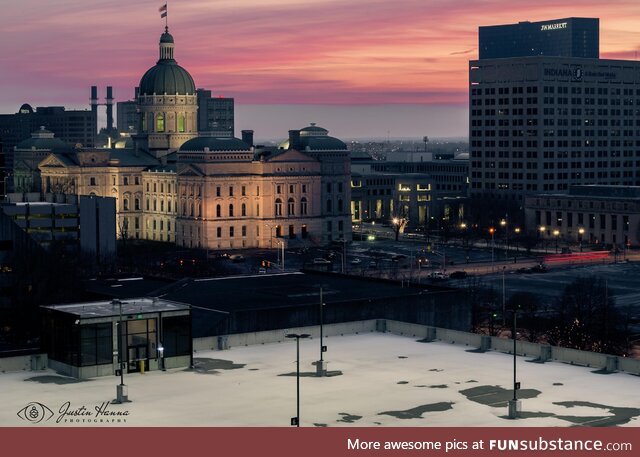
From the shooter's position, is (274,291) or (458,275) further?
(458,275)

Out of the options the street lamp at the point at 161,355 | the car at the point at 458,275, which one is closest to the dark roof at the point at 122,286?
the street lamp at the point at 161,355

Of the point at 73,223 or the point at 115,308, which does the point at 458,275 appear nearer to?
the point at 73,223

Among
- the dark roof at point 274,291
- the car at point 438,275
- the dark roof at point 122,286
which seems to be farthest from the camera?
the car at point 438,275

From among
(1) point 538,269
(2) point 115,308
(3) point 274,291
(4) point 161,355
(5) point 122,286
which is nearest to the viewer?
(4) point 161,355

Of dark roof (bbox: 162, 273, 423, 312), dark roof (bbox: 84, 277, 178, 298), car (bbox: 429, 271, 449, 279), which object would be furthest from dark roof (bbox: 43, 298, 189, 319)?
car (bbox: 429, 271, 449, 279)

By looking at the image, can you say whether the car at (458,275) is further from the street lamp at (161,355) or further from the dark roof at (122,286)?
the street lamp at (161,355)

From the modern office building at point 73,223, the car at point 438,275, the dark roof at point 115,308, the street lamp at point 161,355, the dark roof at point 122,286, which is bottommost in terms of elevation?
the car at point 438,275

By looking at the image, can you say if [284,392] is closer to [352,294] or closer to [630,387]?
[630,387]

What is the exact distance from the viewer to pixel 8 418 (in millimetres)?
72625

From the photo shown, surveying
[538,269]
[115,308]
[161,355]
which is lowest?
[538,269]

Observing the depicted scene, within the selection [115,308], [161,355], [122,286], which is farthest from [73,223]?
[161,355]

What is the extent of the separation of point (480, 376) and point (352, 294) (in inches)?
1676

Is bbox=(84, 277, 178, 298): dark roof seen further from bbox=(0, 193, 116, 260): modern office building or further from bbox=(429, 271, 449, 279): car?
bbox=(429, 271, 449, 279): car
